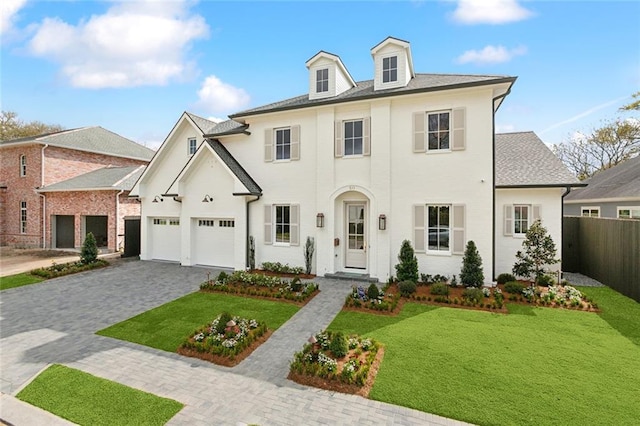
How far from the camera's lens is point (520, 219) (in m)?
11.6

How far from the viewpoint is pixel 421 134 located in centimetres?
1128

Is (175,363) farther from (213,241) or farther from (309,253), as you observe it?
(213,241)

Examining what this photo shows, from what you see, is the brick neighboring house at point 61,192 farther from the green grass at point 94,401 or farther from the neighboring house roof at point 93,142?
the green grass at point 94,401

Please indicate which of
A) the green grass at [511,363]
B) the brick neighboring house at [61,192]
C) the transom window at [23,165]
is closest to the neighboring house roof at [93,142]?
the brick neighboring house at [61,192]

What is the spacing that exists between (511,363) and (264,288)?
7409mm

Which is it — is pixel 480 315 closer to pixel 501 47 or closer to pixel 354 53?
pixel 501 47

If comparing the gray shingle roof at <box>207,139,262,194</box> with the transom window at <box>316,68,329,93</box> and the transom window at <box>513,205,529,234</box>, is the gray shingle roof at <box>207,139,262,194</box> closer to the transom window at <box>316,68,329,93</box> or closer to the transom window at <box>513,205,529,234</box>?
the transom window at <box>316,68,329,93</box>

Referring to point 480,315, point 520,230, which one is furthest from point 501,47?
point 480,315

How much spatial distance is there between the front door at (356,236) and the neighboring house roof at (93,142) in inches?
884

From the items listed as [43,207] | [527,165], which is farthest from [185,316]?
[43,207]

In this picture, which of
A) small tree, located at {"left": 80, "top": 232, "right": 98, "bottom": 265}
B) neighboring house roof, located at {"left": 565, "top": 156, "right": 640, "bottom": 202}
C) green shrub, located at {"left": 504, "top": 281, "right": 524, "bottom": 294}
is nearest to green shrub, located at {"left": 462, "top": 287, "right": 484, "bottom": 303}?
green shrub, located at {"left": 504, "top": 281, "right": 524, "bottom": 294}

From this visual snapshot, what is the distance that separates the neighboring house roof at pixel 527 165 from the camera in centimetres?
1119

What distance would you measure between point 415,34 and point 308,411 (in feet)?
45.1

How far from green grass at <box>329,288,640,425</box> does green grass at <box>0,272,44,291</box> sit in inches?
506
